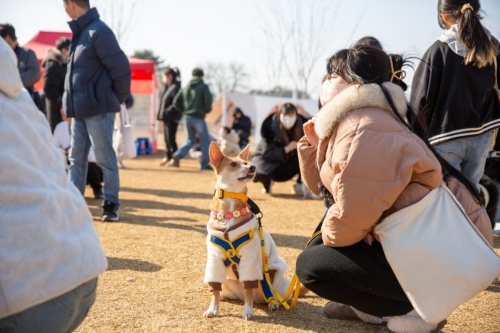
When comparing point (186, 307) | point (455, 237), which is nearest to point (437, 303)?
point (455, 237)

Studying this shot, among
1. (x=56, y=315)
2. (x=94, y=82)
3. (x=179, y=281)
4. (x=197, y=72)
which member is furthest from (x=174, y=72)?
(x=56, y=315)

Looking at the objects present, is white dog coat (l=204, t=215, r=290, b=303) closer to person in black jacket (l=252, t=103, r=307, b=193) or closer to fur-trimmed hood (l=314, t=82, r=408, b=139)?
fur-trimmed hood (l=314, t=82, r=408, b=139)

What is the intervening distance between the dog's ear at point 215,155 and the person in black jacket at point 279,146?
5.21m

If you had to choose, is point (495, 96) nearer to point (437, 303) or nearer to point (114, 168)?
point (437, 303)

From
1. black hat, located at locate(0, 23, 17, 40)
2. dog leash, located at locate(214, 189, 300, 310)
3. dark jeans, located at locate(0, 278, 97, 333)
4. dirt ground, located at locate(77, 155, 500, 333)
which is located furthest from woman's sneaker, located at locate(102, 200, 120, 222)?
dark jeans, located at locate(0, 278, 97, 333)

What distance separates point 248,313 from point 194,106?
10009mm

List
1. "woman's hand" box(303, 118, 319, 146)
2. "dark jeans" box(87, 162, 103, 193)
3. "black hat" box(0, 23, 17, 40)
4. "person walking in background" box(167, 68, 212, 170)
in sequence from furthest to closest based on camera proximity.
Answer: "person walking in background" box(167, 68, 212, 170) < "dark jeans" box(87, 162, 103, 193) < "black hat" box(0, 23, 17, 40) < "woman's hand" box(303, 118, 319, 146)

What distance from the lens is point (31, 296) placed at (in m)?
1.73

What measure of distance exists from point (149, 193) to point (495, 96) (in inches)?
236

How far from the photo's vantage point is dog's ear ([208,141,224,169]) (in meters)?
3.86

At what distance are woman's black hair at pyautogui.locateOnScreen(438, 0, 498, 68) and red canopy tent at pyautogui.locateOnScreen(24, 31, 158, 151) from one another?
10.8 m

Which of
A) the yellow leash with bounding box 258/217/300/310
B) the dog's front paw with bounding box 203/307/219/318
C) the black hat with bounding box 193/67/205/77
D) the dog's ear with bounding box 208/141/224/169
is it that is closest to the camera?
the dog's front paw with bounding box 203/307/219/318

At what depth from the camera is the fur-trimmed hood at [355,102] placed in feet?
9.62

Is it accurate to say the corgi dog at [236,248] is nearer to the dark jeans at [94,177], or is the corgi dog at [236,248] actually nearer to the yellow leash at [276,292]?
the yellow leash at [276,292]
